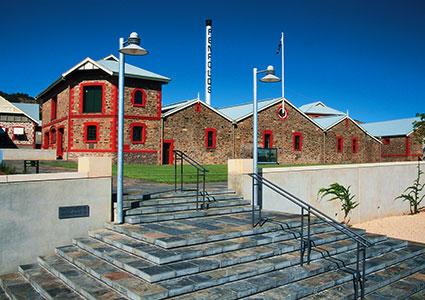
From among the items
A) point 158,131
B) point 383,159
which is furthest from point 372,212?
point 383,159

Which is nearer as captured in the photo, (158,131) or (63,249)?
(63,249)

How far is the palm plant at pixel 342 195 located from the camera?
40.0ft

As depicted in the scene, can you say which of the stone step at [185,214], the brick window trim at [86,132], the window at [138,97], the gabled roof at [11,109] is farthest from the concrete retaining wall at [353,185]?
the gabled roof at [11,109]

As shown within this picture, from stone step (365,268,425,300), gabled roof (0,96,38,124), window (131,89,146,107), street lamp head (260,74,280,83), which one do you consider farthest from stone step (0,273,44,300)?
gabled roof (0,96,38,124)

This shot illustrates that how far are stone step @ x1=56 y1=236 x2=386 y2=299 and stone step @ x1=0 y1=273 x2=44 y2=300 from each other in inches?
27.6

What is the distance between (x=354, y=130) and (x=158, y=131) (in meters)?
20.9

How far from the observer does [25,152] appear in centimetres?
988

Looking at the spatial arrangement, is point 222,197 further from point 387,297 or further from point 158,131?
point 158,131

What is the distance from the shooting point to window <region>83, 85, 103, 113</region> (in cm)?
2555

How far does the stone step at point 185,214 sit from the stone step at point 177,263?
867 millimetres

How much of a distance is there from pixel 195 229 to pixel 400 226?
363 inches

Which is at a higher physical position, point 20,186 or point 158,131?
point 158,131

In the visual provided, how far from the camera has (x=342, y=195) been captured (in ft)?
41.3

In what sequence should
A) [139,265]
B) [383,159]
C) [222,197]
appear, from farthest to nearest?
[383,159] < [222,197] < [139,265]
